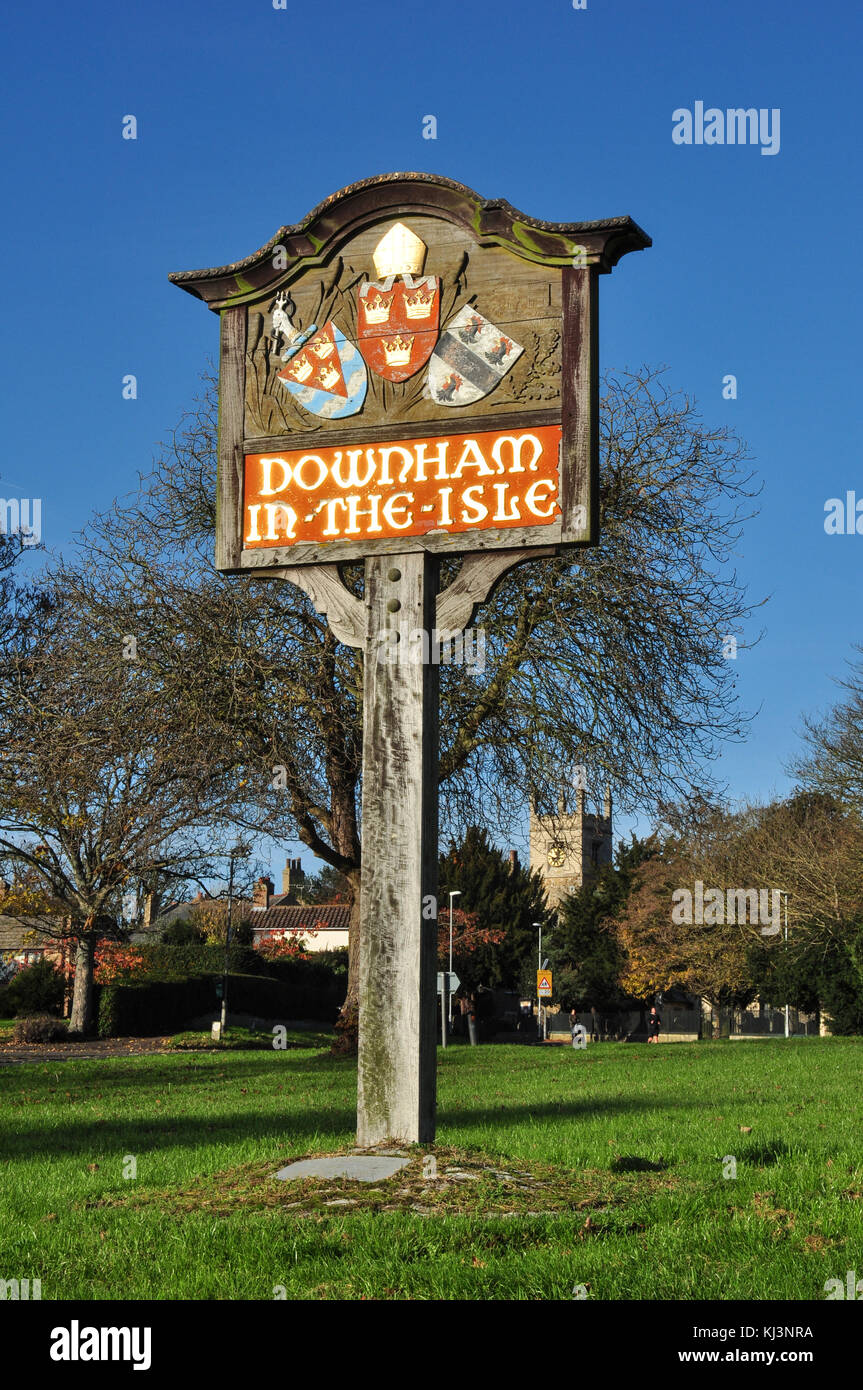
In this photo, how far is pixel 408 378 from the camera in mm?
8539

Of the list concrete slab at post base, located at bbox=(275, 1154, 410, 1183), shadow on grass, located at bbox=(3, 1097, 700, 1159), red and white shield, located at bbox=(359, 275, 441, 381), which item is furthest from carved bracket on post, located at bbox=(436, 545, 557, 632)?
shadow on grass, located at bbox=(3, 1097, 700, 1159)

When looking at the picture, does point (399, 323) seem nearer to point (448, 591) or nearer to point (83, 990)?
point (448, 591)

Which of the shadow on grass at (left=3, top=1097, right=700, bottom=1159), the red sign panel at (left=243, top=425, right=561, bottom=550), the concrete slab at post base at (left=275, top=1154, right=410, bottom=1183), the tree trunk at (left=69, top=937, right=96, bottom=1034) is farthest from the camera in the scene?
the tree trunk at (left=69, top=937, right=96, bottom=1034)

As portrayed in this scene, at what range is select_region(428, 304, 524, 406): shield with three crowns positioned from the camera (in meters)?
8.27

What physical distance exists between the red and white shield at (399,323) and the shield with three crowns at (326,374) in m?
0.13

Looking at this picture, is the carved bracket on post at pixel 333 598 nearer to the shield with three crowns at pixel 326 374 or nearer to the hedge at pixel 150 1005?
the shield with three crowns at pixel 326 374

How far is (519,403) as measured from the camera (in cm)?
819

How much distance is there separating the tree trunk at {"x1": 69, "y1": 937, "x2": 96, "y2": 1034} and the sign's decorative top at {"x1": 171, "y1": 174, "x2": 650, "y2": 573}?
28.4 m

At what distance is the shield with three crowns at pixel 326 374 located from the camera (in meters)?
8.67

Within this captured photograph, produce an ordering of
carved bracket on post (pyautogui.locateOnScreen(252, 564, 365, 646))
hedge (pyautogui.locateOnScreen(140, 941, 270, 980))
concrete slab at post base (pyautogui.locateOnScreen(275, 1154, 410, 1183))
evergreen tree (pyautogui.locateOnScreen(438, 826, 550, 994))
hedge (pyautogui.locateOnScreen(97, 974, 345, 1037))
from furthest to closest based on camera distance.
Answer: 1. evergreen tree (pyautogui.locateOnScreen(438, 826, 550, 994))
2. hedge (pyautogui.locateOnScreen(140, 941, 270, 980))
3. hedge (pyautogui.locateOnScreen(97, 974, 345, 1037))
4. carved bracket on post (pyautogui.locateOnScreen(252, 564, 365, 646))
5. concrete slab at post base (pyautogui.locateOnScreen(275, 1154, 410, 1183))

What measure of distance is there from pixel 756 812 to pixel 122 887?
2681 cm

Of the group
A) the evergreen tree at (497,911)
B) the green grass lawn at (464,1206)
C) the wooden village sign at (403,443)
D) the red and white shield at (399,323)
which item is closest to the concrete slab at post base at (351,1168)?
the green grass lawn at (464,1206)

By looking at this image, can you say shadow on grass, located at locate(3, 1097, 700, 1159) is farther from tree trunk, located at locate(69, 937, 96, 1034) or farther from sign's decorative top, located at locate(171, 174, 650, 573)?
tree trunk, located at locate(69, 937, 96, 1034)
